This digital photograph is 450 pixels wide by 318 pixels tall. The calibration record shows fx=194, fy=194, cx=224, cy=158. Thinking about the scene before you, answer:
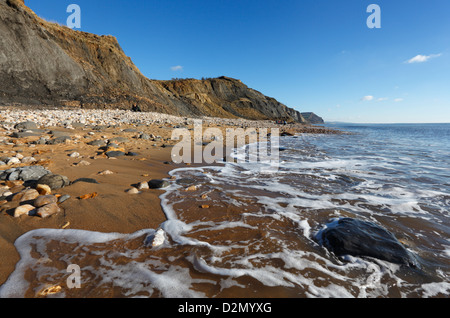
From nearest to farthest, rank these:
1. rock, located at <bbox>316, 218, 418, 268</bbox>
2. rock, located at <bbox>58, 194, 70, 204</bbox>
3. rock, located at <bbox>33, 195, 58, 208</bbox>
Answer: rock, located at <bbox>316, 218, 418, 268</bbox> → rock, located at <bbox>33, 195, 58, 208</bbox> → rock, located at <bbox>58, 194, 70, 204</bbox>

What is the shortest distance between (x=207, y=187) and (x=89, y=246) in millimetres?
2118

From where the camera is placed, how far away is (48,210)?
7.63ft

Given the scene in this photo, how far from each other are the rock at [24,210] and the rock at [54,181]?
1.93 ft

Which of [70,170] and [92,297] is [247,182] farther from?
[70,170]

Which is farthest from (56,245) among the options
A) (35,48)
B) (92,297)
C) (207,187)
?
(35,48)

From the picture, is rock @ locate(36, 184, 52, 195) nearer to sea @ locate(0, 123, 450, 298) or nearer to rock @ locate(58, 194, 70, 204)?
rock @ locate(58, 194, 70, 204)

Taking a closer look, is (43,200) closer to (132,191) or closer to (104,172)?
(132,191)

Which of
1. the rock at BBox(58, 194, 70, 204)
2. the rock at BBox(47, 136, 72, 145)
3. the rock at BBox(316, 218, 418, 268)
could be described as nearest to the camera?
the rock at BBox(316, 218, 418, 268)

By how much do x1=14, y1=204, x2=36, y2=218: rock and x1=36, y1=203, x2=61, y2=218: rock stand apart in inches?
4.9

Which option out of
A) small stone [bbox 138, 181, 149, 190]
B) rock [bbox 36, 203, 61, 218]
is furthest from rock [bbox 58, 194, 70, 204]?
small stone [bbox 138, 181, 149, 190]

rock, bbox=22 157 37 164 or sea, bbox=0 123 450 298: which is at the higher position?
rock, bbox=22 157 37 164

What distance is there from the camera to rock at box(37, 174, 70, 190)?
2.90 m
